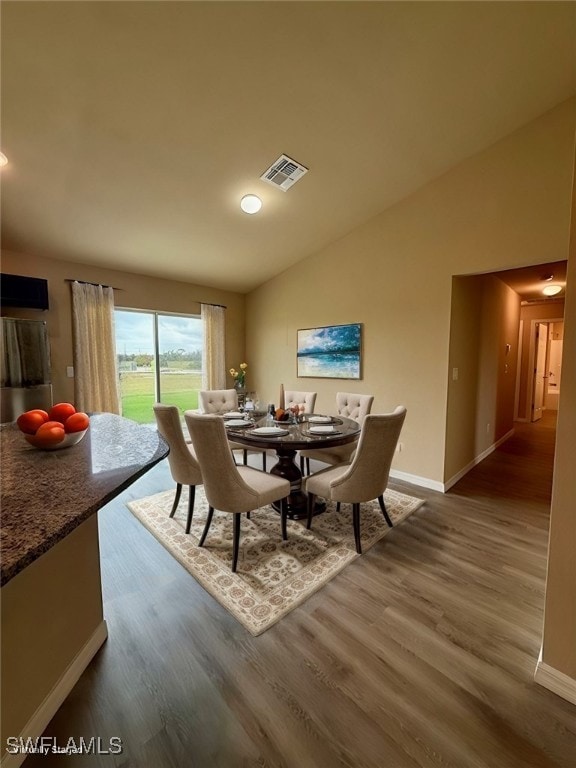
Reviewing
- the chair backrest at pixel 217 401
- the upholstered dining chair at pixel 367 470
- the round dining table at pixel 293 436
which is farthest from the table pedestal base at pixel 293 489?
the chair backrest at pixel 217 401

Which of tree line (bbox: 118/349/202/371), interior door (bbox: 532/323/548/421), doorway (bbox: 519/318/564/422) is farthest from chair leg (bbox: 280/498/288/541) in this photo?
interior door (bbox: 532/323/548/421)

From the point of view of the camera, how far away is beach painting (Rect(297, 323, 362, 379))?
4121 mm

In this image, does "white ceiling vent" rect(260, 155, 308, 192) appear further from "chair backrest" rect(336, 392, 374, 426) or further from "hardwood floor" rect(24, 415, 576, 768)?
"hardwood floor" rect(24, 415, 576, 768)

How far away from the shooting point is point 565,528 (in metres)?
Answer: 1.32

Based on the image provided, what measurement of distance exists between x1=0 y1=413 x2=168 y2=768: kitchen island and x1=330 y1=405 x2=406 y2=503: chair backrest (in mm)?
1293

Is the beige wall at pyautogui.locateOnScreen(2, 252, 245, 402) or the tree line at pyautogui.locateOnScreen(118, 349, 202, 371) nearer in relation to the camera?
the beige wall at pyautogui.locateOnScreen(2, 252, 245, 402)

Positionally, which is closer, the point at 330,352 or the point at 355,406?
the point at 355,406

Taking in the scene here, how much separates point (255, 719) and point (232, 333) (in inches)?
202

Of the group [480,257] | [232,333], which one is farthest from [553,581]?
[232,333]

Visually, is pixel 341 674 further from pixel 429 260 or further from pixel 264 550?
pixel 429 260

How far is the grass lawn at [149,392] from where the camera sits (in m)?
4.63

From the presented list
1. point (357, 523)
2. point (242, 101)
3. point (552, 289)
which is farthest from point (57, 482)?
point (552, 289)

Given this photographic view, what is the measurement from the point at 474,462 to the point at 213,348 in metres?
4.26

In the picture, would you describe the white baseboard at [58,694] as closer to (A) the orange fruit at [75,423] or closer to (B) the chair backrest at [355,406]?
(A) the orange fruit at [75,423]
